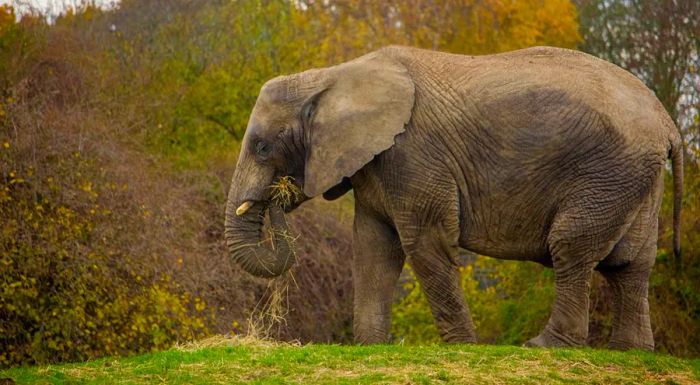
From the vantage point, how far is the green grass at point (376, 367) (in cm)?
1091

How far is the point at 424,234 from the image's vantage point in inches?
502

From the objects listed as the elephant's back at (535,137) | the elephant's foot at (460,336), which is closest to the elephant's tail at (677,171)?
the elephant's back at (535,137)

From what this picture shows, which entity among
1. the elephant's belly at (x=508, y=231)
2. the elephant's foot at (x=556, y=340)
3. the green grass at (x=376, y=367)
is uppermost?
the elephant's belly at (x=508, y=231)

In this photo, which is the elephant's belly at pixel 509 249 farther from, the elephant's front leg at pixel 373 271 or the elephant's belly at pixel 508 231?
the elephant's front leg at pixel 373 271

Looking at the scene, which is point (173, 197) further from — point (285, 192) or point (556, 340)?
point (556, 340)

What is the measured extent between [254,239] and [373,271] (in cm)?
117

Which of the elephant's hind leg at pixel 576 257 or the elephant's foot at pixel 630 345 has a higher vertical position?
the elephant's hind leg at pixel 576 257

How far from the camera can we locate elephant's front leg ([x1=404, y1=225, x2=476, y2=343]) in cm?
1278

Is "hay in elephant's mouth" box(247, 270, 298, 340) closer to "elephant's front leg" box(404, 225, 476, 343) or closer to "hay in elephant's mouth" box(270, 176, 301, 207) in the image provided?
"hay in elephant's mouth" box(270, 176, 301, 207)

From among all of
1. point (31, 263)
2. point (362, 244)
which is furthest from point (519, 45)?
point (362, 244)

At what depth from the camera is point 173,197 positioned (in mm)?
20828

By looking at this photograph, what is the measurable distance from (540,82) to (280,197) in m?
2.59

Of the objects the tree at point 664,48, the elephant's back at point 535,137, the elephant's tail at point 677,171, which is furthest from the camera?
the tree at point 664,48

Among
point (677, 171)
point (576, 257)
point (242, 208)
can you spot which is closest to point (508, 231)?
point (576, 257)
